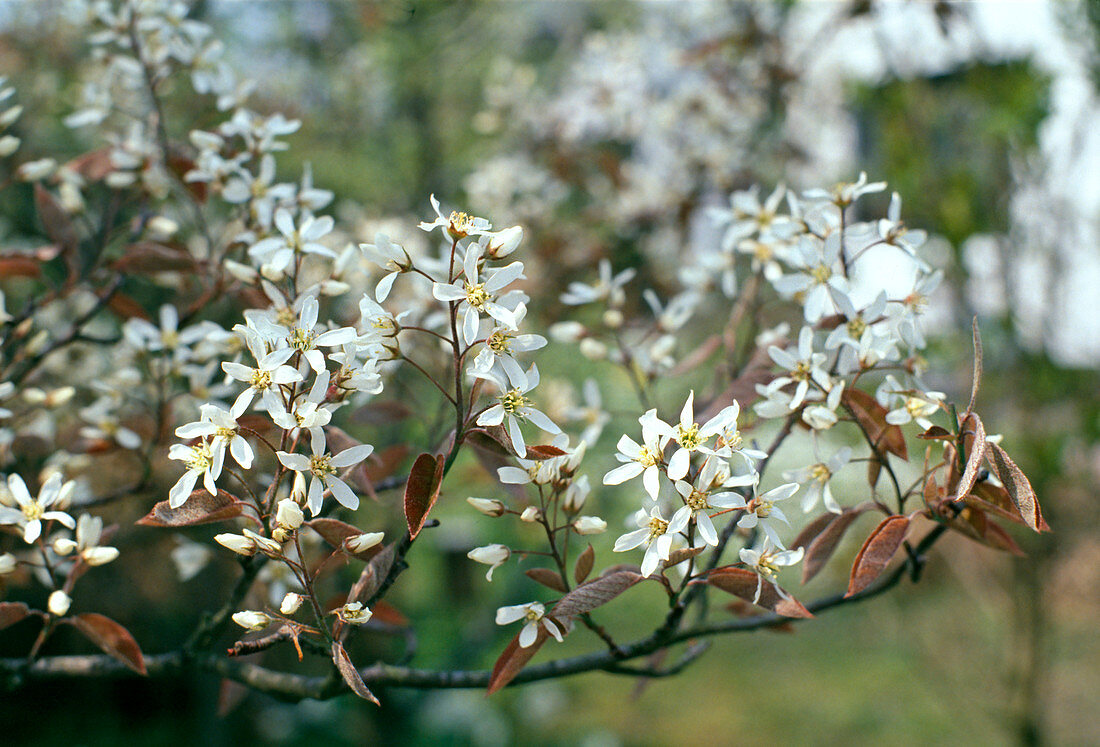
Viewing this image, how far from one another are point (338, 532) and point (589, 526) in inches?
10.1

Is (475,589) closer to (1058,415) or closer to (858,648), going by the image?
(858,648)

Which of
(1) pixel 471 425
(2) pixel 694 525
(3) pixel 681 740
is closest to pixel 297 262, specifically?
(1) pixel 471 425

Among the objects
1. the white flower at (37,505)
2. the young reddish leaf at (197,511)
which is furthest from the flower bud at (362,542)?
the white flower at (37,505)

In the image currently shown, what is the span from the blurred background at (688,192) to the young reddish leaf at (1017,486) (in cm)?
91

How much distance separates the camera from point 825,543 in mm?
930

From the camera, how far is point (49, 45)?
301 cm

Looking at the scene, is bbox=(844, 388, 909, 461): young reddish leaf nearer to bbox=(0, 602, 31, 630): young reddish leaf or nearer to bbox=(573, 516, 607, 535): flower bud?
bbox=(573, 516, 607, 535): flower bud

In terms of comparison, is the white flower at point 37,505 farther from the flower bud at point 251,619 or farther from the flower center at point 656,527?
the flower center at point 656,527

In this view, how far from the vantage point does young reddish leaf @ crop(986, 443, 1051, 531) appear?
0.75 meters

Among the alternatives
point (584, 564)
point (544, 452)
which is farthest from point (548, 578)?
point (544, 452)

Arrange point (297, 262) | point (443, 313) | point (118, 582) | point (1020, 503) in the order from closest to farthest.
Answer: point (1020, 503), point (297, 262), point (443, 313), point (118, 582)

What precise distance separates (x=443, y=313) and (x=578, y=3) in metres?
3.68

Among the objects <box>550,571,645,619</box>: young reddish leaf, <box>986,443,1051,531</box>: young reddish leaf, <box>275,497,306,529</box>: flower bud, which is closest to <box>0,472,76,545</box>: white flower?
<box>275,497,306,529</box>: flower bud

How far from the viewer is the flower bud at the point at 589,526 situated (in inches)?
33.2
